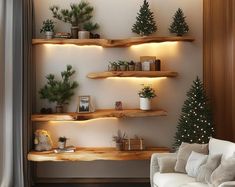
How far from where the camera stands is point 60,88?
17.9 feet

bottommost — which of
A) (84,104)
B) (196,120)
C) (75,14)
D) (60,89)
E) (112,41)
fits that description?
(196,120)

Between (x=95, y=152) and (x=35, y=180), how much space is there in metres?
1.10

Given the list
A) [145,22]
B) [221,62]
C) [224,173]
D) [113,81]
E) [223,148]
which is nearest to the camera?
[224,173]

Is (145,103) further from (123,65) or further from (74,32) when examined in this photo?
(74,32)

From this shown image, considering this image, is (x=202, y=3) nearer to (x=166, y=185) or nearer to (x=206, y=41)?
(x=206, y=41)

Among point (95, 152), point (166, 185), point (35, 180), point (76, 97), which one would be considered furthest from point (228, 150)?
point (35, 180)

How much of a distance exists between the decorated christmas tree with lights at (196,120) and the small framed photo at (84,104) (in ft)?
4.49

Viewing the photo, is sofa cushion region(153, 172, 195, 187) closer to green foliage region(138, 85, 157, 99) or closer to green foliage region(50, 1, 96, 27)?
green foliage region(138, 85, 157, 99)

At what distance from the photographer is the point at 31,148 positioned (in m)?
5.39

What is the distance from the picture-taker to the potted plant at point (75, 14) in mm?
5477

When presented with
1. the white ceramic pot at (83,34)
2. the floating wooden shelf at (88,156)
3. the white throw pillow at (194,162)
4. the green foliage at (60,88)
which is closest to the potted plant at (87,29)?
the white ceramic pot at (83,34)

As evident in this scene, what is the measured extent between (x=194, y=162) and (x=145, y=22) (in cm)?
230

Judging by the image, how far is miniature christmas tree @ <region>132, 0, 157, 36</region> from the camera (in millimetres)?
5391

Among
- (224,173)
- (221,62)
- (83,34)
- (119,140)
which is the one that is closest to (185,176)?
(224,173)
